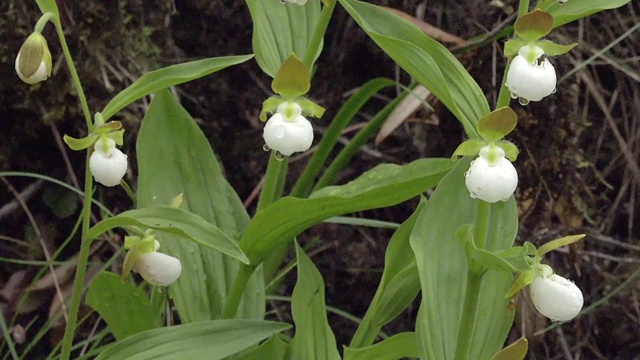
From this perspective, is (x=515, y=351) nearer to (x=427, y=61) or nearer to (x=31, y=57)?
(x=427, y=61)

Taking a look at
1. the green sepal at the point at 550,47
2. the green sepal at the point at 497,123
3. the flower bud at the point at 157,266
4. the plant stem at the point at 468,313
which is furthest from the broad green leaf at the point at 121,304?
the green sepal at the point at 550,47

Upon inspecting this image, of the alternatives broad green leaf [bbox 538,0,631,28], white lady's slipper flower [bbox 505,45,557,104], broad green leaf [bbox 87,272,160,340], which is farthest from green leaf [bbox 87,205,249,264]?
broad green leaf [bbox 538,0,631,28]

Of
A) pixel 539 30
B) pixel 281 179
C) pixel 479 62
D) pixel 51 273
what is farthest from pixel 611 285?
pixel 51 273

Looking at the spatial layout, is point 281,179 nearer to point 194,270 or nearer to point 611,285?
point 194,270

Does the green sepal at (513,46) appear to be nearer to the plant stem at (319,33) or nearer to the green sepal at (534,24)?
the green sepal at (534,24)

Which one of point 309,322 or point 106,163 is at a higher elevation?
point 106,163

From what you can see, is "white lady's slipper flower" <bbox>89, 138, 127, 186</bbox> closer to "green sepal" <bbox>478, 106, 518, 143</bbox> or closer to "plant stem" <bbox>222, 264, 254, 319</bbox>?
"plant stem" <bbox>222, 264, 254, 319</bbox>

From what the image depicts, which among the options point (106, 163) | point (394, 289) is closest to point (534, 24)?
point (394, 289)
